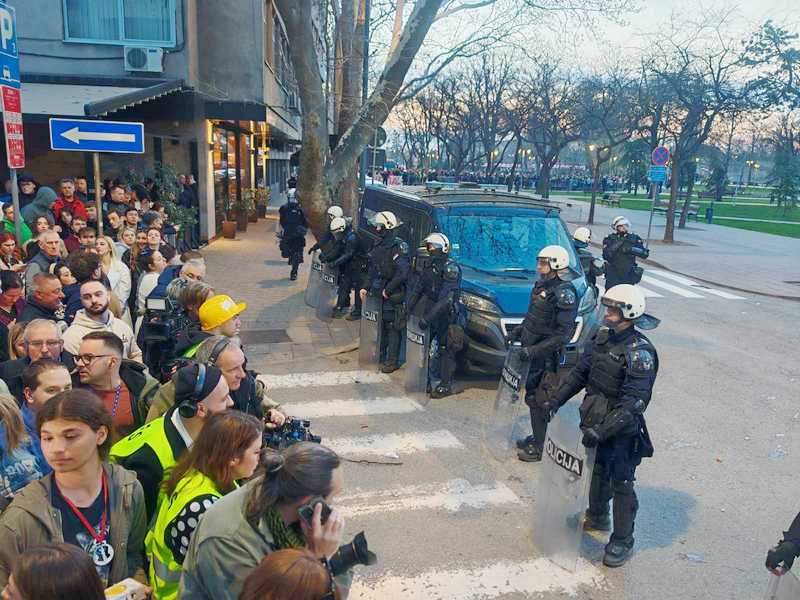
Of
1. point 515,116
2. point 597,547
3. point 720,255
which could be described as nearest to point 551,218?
point 597,547

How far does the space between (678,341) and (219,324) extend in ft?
28.3

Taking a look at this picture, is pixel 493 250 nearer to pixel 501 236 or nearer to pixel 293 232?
pixel 501 236

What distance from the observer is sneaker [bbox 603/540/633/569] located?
15.4ft

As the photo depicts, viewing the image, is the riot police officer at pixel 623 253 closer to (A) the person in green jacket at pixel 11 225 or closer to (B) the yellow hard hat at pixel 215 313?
(B) the yellow hard hat at pixel 215 313

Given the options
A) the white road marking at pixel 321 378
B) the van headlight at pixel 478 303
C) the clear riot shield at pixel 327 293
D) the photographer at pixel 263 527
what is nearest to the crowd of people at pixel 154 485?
the photographer at pixel 263 527

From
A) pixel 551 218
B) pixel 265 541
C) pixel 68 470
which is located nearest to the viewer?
pixel 265 541

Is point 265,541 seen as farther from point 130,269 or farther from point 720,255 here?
point 720,255

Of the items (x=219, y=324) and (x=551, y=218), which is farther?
(x=551, y=218)

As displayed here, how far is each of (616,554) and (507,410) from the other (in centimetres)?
223

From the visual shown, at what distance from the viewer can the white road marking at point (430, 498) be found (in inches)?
213

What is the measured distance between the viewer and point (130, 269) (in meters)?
7.77

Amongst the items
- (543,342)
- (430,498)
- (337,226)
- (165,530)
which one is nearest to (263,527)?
(165,530)

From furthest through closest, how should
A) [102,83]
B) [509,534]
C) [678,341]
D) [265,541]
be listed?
[102,83] < [678,341] < [509,534] < [265,541]

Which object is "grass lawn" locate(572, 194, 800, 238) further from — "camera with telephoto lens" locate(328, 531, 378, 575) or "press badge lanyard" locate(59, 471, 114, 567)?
"press badge lanyard" locate(59, 471, 114, 567)
